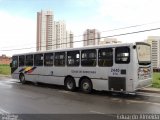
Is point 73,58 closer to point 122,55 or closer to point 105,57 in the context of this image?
point 105,57

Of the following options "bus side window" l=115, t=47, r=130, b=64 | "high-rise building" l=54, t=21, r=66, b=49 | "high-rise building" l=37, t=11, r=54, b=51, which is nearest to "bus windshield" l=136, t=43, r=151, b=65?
"bus side window" l=115, t=47, r=130, b=64

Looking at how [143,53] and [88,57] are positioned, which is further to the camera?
[88,57]

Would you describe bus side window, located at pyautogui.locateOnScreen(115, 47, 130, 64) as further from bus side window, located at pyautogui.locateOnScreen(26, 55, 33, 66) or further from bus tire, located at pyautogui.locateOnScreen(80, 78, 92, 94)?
bus side window, located at pyautogui.locateOnScreen(26, 55, 33, 66)

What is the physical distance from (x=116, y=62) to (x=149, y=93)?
335cm

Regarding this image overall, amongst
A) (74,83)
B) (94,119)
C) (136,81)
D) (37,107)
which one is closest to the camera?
(94,119)

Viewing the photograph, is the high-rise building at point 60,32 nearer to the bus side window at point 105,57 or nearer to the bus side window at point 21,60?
the bus side window at point 21,60

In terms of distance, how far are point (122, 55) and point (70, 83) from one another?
4.92 meters

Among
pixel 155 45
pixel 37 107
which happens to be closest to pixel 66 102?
pixel 37 107

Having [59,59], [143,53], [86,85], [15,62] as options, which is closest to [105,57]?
[143,53]

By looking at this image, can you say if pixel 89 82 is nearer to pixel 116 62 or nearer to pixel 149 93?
pixel 116 62

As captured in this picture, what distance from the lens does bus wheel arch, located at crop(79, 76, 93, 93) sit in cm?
1678

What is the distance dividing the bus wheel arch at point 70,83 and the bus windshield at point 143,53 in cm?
499

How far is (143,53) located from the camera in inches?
596

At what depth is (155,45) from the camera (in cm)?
4966
